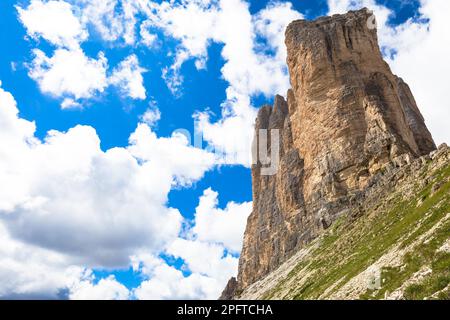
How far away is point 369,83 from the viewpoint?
396 ft

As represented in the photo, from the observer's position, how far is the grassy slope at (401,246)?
1895 cm

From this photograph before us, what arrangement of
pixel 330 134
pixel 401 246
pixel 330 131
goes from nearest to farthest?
pixel 401 246
pixel 330 134
pixel 330 131

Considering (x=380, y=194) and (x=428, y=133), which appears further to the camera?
(x=428, y=133)

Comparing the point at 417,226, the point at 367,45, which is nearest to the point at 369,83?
the point at 367,45

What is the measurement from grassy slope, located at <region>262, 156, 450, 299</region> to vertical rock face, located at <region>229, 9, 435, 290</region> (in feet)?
97.8

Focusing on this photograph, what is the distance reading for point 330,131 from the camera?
387ft

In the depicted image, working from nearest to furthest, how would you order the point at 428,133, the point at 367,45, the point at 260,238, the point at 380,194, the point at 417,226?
the point at 417,226, the point at 380,194, the point at 367,45, the point at 428,133, the point at 260,238

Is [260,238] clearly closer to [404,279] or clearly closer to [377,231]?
[377,231]

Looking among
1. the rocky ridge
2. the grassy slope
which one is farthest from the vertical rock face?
the grassy slope

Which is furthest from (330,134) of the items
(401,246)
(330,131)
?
(401,246)

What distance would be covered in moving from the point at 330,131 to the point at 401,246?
300ft

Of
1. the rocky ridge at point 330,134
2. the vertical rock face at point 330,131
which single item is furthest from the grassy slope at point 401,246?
the vertical rock face at point 330,131

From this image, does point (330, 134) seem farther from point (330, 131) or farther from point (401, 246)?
point (401, 246)
